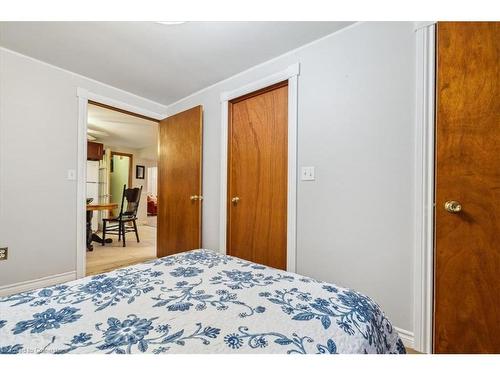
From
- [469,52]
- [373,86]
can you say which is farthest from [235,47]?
[469,52]

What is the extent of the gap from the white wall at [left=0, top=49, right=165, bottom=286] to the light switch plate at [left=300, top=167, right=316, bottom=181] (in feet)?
7.44

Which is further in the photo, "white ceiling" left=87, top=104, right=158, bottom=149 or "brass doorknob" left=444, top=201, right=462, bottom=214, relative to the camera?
"white ceiling" left=87, top=104, right=158, bottom=149

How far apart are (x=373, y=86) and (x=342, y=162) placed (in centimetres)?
54

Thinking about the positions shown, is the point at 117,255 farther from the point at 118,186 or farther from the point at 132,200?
the point at 118,186

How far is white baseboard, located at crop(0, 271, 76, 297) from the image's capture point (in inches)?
80.4

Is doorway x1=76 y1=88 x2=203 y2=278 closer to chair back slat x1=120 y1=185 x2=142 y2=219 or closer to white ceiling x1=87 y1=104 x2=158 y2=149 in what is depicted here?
white ceiling x1=87 y1=104 x2=158 y2=149

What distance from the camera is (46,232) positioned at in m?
2.23

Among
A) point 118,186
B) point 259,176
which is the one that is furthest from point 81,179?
point 118,186

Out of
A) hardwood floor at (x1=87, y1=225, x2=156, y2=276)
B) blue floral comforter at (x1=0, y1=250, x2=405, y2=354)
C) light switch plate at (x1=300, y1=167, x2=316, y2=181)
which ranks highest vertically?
light switch plate at (x1=300, y1=167, x2=316, y2=181)

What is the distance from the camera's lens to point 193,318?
0.72 m

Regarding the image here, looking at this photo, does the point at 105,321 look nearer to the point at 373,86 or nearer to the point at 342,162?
the point at 342,162

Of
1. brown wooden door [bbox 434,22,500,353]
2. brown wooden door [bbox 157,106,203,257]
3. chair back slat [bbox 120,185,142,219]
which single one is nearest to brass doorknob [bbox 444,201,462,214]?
brown wooden door [bbox 434,22,500,353]

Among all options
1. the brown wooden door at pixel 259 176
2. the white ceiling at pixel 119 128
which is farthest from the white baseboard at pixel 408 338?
the white ceiling at pixel 119 128
